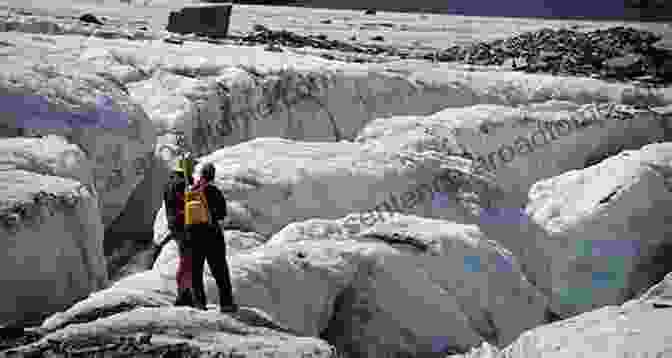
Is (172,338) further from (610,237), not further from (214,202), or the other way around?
(610,237)

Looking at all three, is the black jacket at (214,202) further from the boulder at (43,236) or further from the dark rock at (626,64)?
the dark rock at (626,64)

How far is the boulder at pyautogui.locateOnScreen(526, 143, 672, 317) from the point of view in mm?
8680

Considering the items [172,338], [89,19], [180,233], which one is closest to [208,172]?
[180,233]

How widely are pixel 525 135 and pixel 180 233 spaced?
23.8 ft

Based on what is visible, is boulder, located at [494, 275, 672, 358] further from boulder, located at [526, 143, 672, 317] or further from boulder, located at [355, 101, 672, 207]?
boulder, located at [355, 101, 672, 207]

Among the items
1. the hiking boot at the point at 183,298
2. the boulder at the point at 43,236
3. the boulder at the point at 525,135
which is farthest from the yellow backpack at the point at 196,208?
the boulder at the point at 525,135

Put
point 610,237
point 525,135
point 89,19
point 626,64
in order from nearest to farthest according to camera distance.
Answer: point 610,237, point 525,135, point 89,19, point 626,64

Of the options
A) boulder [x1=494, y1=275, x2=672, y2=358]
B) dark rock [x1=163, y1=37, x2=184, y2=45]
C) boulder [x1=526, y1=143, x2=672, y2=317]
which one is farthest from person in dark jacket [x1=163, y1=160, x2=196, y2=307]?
dark rock [x1=163, y1=37, x2=184, y2=45]

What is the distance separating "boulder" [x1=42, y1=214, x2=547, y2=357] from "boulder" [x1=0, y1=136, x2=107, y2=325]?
0.52 meters

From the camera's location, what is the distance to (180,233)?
4.52 metres

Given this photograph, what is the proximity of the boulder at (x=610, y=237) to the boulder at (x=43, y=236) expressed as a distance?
4879 mm

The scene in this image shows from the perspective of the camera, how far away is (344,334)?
18.5 ft

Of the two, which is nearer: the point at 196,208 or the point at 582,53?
the point at 196,208

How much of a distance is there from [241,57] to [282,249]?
6.33 m
